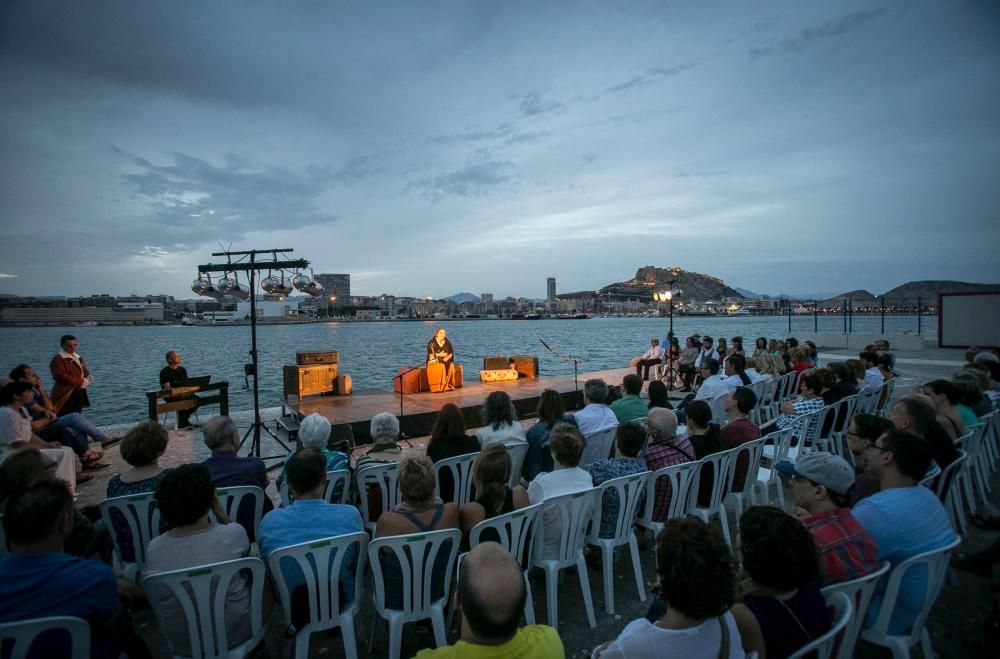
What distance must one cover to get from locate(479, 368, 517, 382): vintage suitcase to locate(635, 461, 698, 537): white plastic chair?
7845 mm

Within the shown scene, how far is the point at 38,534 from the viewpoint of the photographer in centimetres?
176

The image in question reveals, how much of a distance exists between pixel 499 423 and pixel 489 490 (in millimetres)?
1405

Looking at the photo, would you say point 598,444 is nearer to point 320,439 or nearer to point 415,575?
point 320,439

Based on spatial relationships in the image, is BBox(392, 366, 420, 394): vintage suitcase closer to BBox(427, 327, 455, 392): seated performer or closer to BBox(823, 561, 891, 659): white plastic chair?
BBox(427, 327, 455, 392): seated performer

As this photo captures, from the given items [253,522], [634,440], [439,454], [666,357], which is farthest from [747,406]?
[666,357]

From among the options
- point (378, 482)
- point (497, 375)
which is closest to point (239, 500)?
point (378, 482)

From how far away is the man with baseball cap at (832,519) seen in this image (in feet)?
6.18

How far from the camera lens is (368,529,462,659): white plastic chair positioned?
2.13 m

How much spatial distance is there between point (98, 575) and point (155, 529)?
1.03 meters

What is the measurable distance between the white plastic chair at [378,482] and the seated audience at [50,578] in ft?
4.64

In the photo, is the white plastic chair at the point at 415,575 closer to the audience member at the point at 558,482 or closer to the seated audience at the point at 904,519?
the audience member at the point at 558,482

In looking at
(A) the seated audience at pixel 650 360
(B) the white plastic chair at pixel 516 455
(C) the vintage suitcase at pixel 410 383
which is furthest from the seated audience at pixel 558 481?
(A) the seated audience at pixel 650 360

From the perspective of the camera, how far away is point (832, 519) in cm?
199

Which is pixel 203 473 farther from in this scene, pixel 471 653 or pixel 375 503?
pixel 471 653
